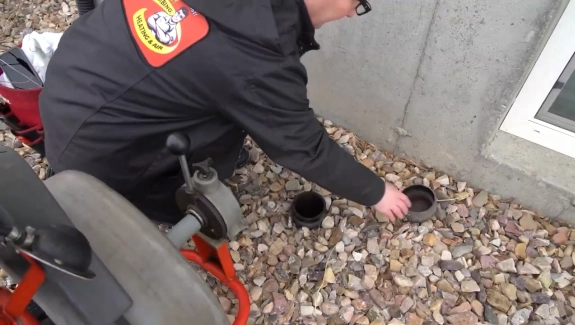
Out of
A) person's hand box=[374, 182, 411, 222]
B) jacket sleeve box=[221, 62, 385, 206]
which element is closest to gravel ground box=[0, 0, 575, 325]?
person's hand box=[374, 182, 411, 222]

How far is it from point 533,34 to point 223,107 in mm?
872

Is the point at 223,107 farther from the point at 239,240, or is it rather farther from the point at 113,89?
the point at 239,240

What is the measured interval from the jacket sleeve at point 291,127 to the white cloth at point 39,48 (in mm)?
1020

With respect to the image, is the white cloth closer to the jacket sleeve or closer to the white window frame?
the jacket sleeve

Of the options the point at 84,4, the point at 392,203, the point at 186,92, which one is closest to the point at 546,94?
the point at 392,203

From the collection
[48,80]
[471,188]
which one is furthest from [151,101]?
[471,188]

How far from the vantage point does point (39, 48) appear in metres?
1.81

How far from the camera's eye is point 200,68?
111cm

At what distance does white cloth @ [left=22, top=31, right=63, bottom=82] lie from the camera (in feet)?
5.89

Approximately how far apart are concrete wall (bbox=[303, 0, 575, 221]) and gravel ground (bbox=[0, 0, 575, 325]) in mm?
119

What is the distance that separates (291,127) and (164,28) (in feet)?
1.25

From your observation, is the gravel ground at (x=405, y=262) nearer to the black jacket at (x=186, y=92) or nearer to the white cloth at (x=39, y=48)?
the black jacket at (x=186, y=92)

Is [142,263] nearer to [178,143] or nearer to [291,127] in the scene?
[178,143]

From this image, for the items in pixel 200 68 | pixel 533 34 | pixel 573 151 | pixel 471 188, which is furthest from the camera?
pixel 471 188
